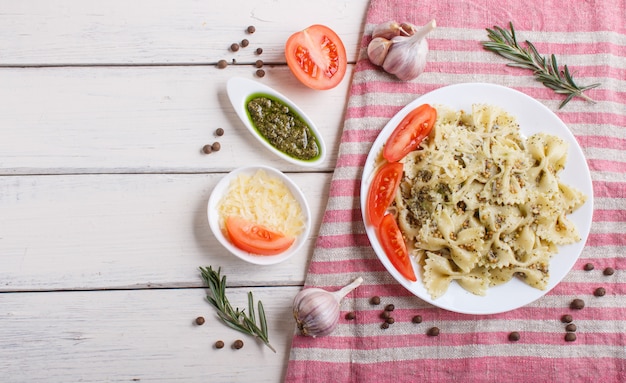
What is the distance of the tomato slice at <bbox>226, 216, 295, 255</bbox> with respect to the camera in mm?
3717

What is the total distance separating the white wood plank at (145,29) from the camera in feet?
13.2

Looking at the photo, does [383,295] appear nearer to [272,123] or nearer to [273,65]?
[272,123]

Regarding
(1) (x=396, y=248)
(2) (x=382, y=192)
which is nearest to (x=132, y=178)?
(2) (x=382, y=192)

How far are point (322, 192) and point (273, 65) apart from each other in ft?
3.11

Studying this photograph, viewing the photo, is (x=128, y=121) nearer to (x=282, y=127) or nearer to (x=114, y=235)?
(x=114, y=235)

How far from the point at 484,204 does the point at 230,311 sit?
5.87 feet

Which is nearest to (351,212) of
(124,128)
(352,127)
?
(352,127)

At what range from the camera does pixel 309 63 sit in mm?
3879

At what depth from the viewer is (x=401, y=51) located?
12.4 feet

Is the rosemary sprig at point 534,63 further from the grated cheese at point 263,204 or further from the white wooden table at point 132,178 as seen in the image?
the grated cheese at point 263,204

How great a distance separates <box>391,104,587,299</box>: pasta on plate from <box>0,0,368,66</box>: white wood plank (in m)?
1.01

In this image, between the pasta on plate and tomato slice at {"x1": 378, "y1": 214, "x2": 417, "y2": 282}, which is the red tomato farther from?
tomato slice at {"x1": 378, "y1": 214, "x2": 417, "y2": 282}

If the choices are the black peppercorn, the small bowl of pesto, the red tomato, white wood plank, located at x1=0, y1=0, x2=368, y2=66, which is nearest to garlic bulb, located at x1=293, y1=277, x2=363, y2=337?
the small bowl of pesto

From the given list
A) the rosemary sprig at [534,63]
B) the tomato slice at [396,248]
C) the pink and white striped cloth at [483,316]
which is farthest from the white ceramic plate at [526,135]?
the rosemary sprig at [534,63]
